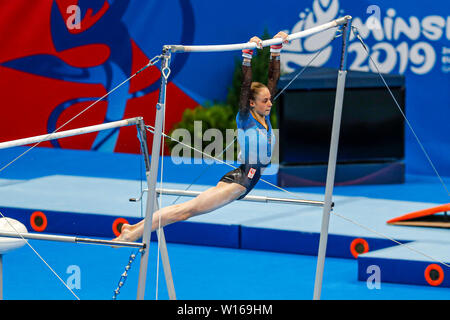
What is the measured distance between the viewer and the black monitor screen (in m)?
9.41

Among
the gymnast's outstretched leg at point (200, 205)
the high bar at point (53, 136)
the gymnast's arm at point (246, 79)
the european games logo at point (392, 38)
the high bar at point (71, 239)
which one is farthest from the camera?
the european games logo at point (392, 38)

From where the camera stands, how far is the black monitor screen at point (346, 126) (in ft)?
30.9

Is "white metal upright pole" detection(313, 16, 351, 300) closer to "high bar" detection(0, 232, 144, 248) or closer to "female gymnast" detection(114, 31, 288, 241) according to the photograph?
"female gymnast" detection(114, 31, 288, 241)

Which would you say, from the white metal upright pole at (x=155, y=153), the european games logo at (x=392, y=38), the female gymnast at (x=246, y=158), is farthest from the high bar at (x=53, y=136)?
the european games logo at (x=392, y=38)

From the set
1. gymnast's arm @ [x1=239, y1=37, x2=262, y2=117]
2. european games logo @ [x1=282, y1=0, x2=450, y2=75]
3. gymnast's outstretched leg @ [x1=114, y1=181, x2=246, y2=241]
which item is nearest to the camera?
gymnast's arm @ [x1=239, y1=37, x2=262, y2=117]

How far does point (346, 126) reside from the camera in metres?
9.54

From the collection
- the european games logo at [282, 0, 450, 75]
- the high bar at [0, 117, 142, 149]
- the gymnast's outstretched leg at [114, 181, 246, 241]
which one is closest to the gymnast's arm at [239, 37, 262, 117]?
the gymnast's outstretched leg at [114, 181, 246, 241]

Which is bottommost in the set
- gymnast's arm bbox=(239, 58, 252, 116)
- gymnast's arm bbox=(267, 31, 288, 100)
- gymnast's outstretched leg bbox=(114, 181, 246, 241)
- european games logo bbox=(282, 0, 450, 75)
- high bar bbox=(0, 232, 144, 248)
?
high bar bbox=(0, 232, 144, 248)

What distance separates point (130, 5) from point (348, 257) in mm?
5034

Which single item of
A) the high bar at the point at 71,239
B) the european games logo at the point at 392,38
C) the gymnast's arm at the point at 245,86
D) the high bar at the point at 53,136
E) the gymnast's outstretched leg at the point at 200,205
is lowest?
the high bar at the point at 71,239

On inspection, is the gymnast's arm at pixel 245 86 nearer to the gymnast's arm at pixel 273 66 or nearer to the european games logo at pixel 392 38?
the gymnast's arm at pixel 273 66

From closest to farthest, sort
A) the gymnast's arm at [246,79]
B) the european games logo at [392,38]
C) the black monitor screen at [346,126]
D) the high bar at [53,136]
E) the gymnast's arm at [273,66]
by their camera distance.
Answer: the high bar at [53,136] → the gymnast's arm at [246,79] → the gymnast's arm at [273,66] → the black monitor screen at [346,126] → the european games logo at [392,38]

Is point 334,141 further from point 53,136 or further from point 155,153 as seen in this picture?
point 53,136

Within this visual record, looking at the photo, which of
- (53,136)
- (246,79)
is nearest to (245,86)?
(246,79)
